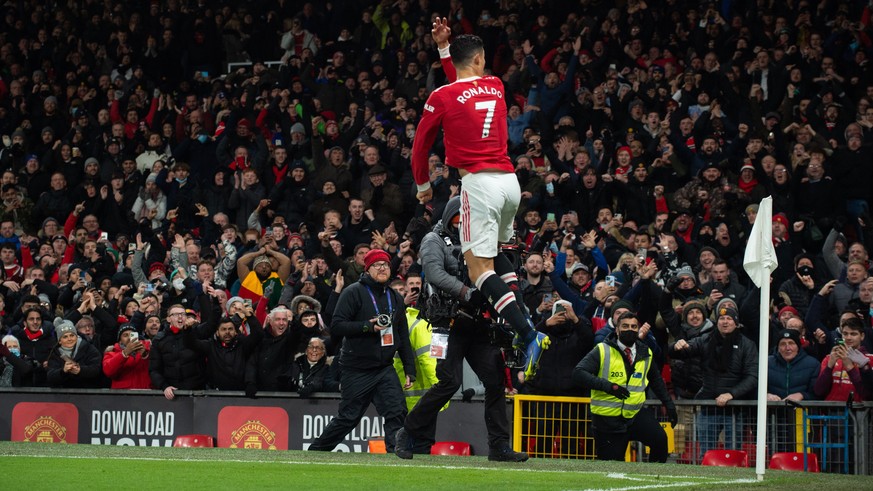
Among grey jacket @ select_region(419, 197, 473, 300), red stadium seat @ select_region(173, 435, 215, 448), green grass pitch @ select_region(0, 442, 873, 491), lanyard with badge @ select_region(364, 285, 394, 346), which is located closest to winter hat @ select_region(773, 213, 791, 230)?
lanyard with badge @ select_region(364, 285, 394, 346)

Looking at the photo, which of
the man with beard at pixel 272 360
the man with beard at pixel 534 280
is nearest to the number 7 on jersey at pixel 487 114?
the man with beard at pixel 534 280

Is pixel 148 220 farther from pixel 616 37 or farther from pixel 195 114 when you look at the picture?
pixel 616 37

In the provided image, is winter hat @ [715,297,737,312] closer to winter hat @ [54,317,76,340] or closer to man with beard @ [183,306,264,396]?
man with beard @ [183,306,264,396]

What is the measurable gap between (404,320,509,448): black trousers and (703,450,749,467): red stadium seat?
11.1 feet

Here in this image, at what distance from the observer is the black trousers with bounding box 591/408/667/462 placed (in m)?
13.1

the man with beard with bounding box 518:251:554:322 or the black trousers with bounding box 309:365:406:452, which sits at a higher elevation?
the man with beard with bounding box 518:251:554:322

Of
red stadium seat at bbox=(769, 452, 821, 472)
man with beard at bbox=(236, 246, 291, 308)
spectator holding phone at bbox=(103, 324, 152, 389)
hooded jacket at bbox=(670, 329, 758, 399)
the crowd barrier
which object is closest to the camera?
red stadium seat at bbox=(769, 452, 821, 472)

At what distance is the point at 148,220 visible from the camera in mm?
22562

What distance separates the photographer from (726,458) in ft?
41.2

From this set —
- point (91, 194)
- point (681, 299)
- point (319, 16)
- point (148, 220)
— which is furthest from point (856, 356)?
point (319, 16)

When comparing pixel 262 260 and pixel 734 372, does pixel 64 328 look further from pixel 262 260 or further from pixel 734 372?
pixel 734 372

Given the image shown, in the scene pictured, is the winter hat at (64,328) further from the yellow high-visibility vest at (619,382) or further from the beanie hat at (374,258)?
the yellow high-visibility vest at (619,382)

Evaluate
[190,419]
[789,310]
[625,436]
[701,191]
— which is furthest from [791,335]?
[190,419]

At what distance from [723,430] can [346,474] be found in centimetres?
626
